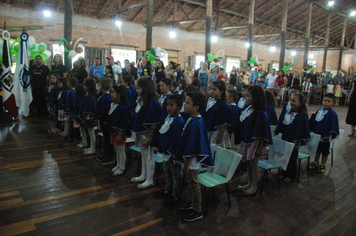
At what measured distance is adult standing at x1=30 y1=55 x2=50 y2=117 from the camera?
6812 millimetres

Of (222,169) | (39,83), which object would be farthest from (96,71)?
(222,169)

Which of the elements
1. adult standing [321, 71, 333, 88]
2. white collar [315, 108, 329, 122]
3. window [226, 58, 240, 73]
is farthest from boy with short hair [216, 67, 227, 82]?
window [226, 58, 240, 73]

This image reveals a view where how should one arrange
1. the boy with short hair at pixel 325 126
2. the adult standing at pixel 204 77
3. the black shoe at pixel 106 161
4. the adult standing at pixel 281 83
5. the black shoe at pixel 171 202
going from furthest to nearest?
the adult standing at pixel 281 83 → the adult standing at pixel 204 77 → the black shoe at pixel 106 161 → the boy with short hair at pixel 325 126 → the black shoe at pixel 171 202

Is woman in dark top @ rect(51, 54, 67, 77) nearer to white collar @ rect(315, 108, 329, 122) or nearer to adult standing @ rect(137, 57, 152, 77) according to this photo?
adult standing @ rect(137, 57, 152, 77)

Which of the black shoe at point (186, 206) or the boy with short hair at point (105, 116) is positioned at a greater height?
the boy with short hair at point (105, 116)

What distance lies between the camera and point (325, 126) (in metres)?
3.67

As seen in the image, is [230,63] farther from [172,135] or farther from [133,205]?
[133,205]

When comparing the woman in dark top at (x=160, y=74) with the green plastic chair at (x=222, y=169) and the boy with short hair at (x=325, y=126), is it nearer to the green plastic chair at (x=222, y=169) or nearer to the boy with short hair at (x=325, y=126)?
the boy with short hair at (x=325, y=126)

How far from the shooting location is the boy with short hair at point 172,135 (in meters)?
2.54

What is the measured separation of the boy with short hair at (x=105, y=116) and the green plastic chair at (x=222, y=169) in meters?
1.74

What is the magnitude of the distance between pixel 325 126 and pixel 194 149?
244 centimetres

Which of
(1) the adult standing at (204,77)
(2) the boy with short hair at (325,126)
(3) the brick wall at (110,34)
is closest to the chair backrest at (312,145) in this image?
(2) the boy with short hair at (325,126)

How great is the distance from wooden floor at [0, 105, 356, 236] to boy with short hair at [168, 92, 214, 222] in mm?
214

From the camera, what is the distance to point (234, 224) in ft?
7.77
